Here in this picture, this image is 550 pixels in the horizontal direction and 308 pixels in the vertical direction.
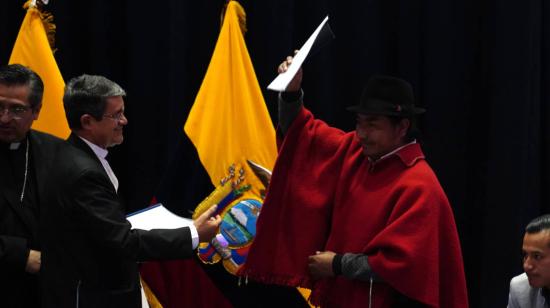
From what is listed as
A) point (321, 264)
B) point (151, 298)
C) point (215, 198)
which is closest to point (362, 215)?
point (321, 264)

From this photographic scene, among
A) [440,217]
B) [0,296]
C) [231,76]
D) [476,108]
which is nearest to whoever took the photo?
[440,217]

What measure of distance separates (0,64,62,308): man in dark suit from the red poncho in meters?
0.75

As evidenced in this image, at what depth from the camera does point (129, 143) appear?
13.4 ft

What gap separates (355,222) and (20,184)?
1.19 m

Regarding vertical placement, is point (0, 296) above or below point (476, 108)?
below

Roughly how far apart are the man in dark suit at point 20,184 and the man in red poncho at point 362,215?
0.76 metres

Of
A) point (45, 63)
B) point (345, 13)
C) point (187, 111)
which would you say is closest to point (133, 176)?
point (187, 111)

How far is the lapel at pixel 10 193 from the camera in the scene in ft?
8.46

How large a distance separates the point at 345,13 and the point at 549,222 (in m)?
1.76

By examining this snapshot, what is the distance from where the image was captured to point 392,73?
13.0 feet

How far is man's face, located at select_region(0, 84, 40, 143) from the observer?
261 cm

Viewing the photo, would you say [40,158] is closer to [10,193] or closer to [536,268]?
[10,193]

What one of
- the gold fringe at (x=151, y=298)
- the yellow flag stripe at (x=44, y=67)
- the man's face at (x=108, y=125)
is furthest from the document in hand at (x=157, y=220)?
the yellow flag stripe at (x=44, y=67)

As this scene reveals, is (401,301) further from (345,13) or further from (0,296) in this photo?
(345,13)
